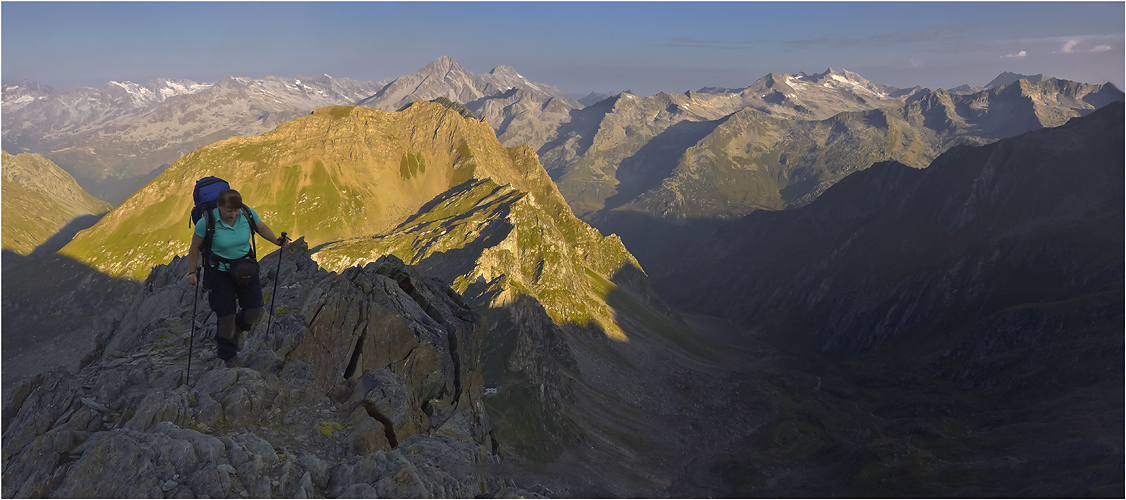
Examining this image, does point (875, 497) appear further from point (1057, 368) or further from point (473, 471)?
point (473, 471)

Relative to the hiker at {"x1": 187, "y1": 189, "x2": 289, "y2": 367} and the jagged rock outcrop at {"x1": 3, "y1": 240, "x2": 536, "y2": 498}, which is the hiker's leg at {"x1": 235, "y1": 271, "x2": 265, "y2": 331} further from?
the jagged rock outcrop at {"x1": 3, "y1": 240, "x2": 536, "y2": 498}

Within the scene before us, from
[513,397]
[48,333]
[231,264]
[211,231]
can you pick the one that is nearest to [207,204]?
[211,231]

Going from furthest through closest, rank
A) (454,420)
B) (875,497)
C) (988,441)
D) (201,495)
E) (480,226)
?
(480,226), (988,441), (875,497), (454,420), (201,495)

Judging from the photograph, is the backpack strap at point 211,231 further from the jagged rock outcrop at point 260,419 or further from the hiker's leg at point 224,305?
the jagged rock outcrop at point 260,419

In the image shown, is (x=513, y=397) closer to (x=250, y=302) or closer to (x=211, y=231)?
(x=250, y=302)

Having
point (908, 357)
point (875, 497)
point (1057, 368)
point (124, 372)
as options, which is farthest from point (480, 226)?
point (124, 372)

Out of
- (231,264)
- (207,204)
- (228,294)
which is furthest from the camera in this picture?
(228,294)

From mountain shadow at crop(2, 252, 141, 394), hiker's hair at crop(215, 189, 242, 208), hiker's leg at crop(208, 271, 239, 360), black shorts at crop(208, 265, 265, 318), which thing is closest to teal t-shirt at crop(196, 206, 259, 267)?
hiker's hair at crop(215, 189, 242, 208)
